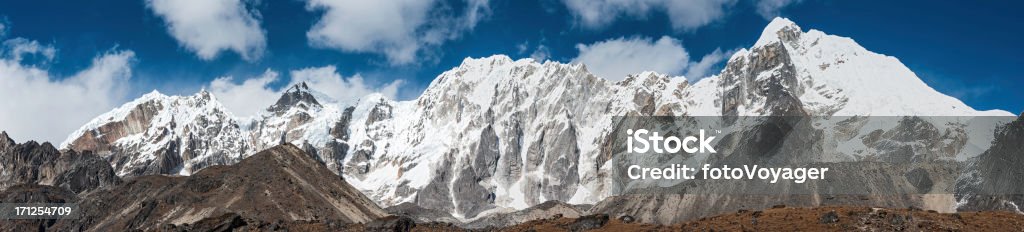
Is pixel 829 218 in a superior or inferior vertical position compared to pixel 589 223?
inferior

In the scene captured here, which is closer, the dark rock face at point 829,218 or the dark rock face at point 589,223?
the dark rock face at point 829,218

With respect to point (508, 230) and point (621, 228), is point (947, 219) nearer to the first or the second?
point (621, 228)

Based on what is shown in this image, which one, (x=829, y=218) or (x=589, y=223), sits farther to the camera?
(x=589, y=223)

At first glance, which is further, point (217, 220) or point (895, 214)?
point (217, 220)

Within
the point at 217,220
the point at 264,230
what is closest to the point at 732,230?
the point at 264,230

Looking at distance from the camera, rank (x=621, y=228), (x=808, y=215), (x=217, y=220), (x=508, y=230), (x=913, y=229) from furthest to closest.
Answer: (x=217, y=220) < (x=508, y=230) < (x=621, y=228) < (x=808, y=215) < (x=913, y=229)

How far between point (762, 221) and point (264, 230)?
54296 millimetres

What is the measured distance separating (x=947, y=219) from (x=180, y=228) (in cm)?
8922

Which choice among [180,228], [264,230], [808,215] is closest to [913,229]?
[808,215]

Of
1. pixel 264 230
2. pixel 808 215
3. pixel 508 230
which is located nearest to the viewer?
pixel 808 215

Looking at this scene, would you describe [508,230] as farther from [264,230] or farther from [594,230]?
[264,230]

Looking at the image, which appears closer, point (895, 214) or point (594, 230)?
point (895, 214)

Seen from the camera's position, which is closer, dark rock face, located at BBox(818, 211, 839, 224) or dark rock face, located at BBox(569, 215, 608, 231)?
dark rock face, located at BBox(818, 211, 839, 224)

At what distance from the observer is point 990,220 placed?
254ft
